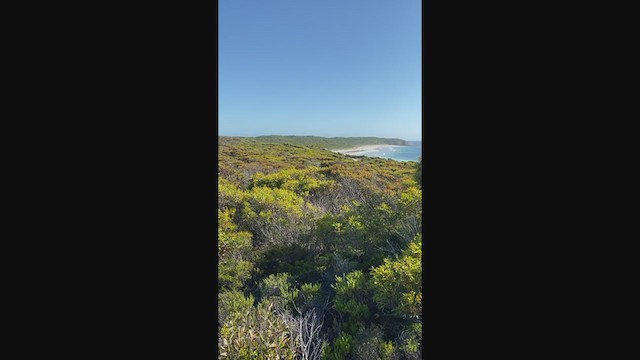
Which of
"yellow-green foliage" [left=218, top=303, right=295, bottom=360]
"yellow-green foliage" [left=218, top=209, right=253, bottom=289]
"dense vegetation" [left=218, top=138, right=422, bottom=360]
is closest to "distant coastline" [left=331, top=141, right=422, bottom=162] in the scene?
"dense vegetation" [left=218, top=138, right=422, bottom=360]

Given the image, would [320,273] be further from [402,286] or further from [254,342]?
[254,342]

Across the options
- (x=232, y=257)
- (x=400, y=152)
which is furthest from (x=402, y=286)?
(x=232, y=257)

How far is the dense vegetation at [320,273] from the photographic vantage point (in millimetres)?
2553

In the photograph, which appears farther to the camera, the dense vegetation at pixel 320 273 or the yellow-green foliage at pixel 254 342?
the dense vegetation at pixel 320 273

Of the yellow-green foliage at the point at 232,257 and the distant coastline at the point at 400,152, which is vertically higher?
the distant coastline at the point at 400,152

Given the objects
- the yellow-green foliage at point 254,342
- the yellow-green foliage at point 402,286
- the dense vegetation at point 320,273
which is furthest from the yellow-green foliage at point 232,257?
the yellow-green foliage at point 402,286

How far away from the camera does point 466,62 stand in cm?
70

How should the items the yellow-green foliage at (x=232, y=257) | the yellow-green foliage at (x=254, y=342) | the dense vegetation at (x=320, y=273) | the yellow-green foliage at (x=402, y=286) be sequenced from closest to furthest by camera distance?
the yellow-green foliage at (x=254, y=342)
the dense vegetation at (x=320, y=273)
the yellow-green foliage at (x=402, y=286)
the yellow-green foliage at (x=232, y=257)

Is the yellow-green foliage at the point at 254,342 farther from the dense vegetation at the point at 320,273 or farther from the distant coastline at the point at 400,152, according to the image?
the distant coastline at the point at 400,152

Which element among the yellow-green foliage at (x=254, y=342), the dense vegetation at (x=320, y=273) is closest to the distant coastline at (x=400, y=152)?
the dense vegetation at (x=320, y=273)

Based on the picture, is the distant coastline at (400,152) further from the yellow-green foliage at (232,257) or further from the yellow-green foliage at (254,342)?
the yellow-green foliage at (232,257)

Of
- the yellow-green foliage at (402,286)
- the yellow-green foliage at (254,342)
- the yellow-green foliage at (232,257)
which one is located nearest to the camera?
the yellow-green foliage at (254,342)

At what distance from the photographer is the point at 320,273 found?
3926mm
